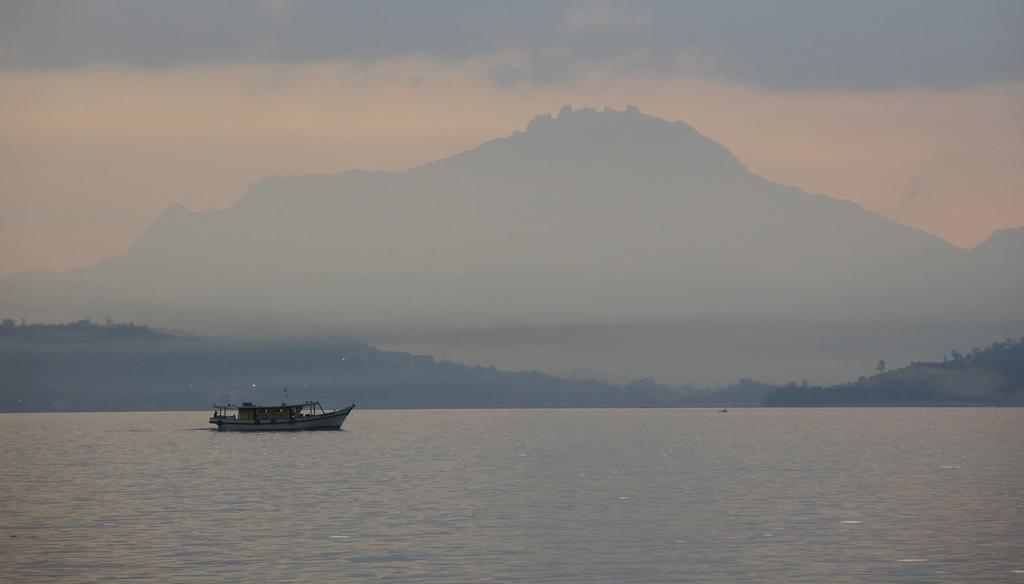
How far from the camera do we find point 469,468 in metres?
144

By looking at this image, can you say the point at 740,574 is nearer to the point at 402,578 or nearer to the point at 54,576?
the point at 402,578

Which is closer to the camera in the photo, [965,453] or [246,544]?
[246,544]

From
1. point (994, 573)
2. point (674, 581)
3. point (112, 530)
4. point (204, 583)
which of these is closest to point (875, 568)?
point (994, 573)

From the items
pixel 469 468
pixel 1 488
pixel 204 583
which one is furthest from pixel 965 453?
pixel 204 583

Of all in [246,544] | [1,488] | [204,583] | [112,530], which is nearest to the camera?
[204,583]

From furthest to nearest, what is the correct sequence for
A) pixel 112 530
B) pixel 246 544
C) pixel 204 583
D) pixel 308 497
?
pixel 308 497 → pixel 112 530 → pixel 246 544 → pixel 204 583

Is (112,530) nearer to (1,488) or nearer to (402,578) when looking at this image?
(402,578)

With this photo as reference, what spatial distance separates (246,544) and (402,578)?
49.7 feet

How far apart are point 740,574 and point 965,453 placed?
12918 cm

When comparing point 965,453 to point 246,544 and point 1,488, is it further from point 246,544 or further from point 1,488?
point 246,544

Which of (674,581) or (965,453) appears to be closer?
(674,581)

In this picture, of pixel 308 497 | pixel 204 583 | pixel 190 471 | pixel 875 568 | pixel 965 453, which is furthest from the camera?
pixel 965 453

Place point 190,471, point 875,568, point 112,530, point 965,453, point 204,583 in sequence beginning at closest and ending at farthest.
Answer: point 204,583
point 875,568
point 112,530
point 190,471
point 965,453

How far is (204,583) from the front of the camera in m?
58.0
